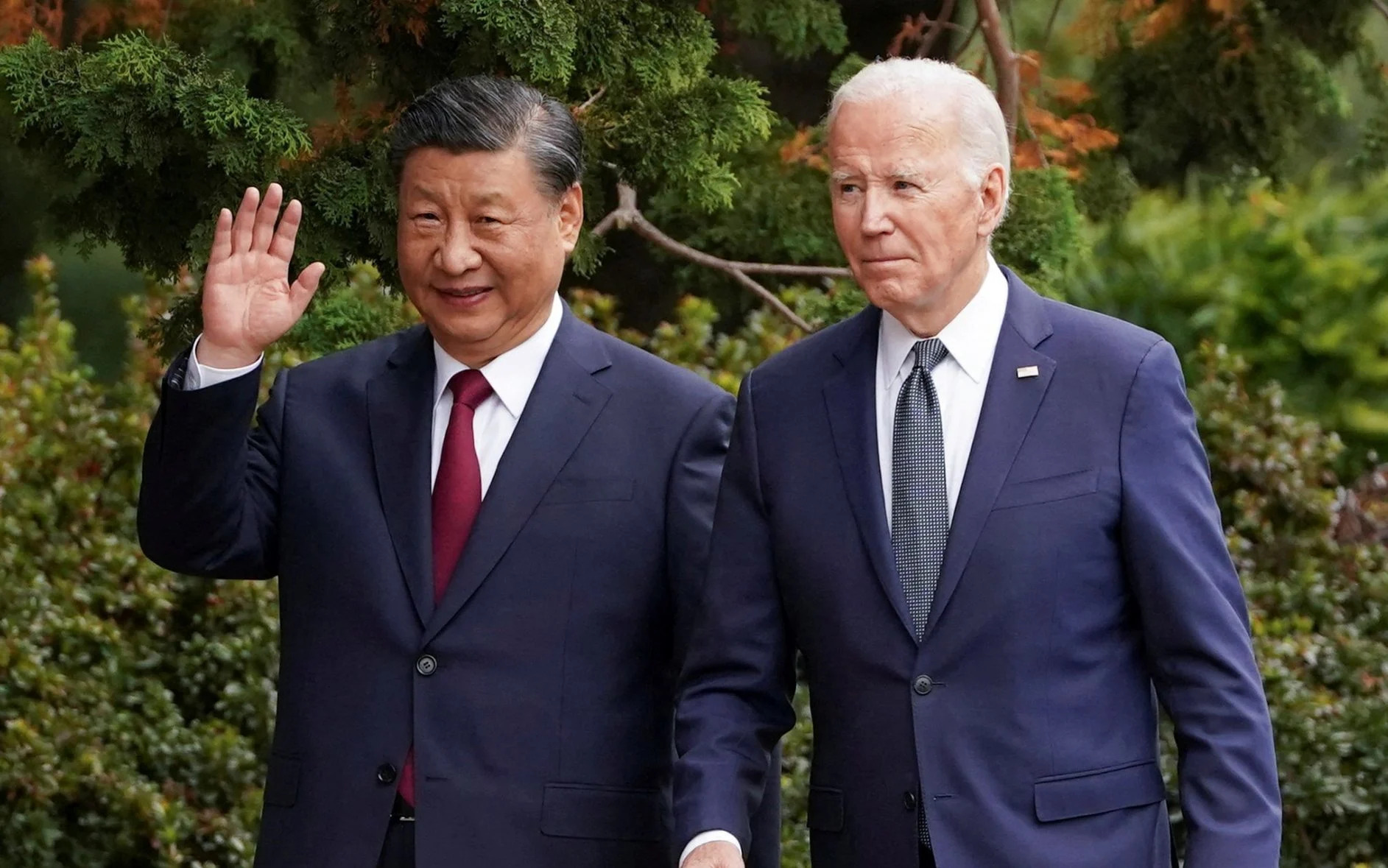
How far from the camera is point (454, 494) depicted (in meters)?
3.22

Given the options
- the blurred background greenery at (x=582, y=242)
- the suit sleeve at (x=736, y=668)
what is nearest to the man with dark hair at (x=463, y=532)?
the suit sleeve at (x=736, y=668)

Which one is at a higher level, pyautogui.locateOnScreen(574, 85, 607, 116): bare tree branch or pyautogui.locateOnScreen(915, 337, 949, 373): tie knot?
pyautogui.locateOnScreen(574, 85, 607, 116): bare tree branch

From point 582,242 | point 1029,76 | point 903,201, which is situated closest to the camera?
point 903,201

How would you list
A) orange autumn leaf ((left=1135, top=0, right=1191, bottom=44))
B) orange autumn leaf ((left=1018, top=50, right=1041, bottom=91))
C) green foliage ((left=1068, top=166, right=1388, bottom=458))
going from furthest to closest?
1. green foliage ((left=1068, top=166, right=1388, bottom=458))
2. orange autumn leaf ((left=1135, top=0, right=1191, bottom=44))
3. orange autumn leaf ((left=1018, top=50, right=1041, bottom=91))

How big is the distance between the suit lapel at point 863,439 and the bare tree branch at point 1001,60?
2.07 metres

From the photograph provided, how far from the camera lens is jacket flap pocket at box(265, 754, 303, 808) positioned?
3191 millimetres

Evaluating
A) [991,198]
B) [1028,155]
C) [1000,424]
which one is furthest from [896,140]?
[1028,155]

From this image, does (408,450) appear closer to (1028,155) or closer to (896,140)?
(896,140)

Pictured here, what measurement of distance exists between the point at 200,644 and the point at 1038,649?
3.61m

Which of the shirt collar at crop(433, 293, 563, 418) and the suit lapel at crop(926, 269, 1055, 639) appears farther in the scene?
the shirt collar at crop(433, 293, 563, 418)

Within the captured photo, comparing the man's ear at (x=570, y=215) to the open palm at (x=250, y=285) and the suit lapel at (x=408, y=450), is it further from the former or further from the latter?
the open palm at (x=250, y=285)

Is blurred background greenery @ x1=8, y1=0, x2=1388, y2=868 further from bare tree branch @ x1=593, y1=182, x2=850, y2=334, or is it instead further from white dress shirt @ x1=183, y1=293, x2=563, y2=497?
white dress shirt @ x1=183, y1=293, x2=563, y2=497

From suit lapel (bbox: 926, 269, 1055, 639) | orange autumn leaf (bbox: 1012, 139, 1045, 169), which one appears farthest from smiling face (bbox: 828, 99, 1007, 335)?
orange autumn leaf (bbox: 1012, 139, 1045, 169)

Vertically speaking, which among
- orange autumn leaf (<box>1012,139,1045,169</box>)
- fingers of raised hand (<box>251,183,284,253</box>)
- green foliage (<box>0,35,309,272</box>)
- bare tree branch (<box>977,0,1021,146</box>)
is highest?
bare tree branch (<box>977,0,1021,146</box>)
